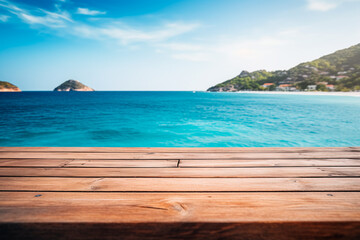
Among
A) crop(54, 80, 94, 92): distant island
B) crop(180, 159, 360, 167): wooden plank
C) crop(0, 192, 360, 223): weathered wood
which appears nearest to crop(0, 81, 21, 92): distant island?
crop(54, 80, 94, 92): distant island

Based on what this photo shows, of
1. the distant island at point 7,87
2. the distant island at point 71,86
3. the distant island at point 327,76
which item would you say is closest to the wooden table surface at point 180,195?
the distant island at point 327,76

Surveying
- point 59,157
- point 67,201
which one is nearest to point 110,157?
point 59,157

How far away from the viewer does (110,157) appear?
1.56 meters

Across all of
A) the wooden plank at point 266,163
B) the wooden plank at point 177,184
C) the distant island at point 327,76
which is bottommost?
the wooden plank at point 266,163

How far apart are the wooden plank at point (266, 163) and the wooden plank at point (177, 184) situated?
25 cm

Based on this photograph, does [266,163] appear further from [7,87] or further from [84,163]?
[7,87]

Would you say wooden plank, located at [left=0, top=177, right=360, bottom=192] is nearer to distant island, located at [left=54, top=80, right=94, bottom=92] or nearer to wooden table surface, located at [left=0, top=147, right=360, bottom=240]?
wooden table surface, located at [left=0, top=147, right=360, bottom=240]

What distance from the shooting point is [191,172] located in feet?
4.04

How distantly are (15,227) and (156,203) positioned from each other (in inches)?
21.5

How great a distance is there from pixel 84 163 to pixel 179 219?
107 centimetres

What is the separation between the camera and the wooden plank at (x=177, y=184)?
983mm

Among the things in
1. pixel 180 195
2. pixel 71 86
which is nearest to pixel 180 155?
pixel 180 195

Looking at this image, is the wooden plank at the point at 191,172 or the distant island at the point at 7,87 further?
the distant island at the point at 7,87

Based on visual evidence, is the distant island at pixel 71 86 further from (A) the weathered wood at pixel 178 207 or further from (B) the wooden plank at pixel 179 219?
(B) the wooden plank at pixel 179 219
